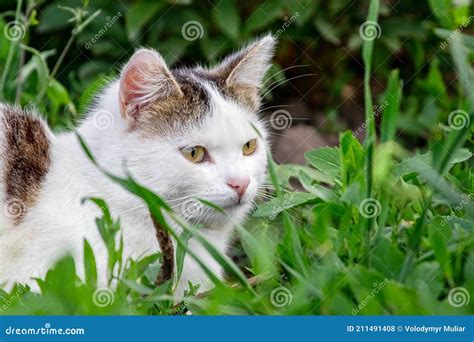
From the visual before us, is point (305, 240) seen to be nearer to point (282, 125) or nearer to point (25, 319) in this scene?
point (25, 319)

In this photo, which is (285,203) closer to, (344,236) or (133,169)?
(344,236)

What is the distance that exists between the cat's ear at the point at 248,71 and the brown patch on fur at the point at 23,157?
0.74 metres

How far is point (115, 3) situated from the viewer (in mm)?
5387

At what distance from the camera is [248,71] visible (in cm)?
334

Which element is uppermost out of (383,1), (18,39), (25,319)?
(383,1)

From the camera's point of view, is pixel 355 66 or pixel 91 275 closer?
pixel 91 275

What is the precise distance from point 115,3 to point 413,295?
3758 millimetres

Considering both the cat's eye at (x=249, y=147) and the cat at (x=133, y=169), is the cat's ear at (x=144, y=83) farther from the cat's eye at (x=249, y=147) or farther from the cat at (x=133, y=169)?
the cat's eye at (x=249, y=147)

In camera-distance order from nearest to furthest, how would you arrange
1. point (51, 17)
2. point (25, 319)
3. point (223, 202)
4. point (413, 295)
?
point (413, 295) < point (25, 319) < point (223, 202) < point (51, 17)

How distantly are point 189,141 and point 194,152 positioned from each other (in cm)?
4

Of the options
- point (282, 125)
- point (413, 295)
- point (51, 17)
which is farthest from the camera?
point (51, 17)

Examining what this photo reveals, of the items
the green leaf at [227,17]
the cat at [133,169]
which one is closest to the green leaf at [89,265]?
the cat at [133,169]

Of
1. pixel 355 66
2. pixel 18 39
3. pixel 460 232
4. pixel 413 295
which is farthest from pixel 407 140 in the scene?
pixel 413 295

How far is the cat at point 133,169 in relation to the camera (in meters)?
2.90
